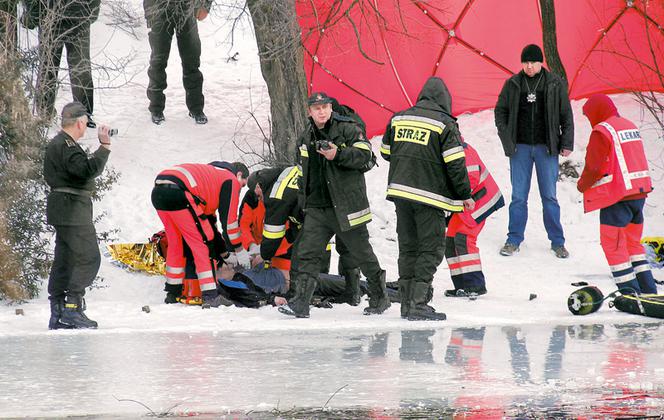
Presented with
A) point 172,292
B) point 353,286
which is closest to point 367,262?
point 353,286

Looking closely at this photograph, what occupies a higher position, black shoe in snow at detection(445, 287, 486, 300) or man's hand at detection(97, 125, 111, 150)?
man's hand at detection(97, 125, 111, 150)

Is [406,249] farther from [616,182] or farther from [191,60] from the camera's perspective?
[191,60]

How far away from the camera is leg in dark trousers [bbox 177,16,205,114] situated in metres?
14.1

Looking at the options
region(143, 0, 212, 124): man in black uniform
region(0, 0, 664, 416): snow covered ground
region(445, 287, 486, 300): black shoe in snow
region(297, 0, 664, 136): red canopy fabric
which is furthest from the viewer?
region(297, 0, 664, 136): red canopy fabric

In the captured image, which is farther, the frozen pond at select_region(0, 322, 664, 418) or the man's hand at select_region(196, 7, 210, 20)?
the man's hand at select_region(196, 7, 210, 20)

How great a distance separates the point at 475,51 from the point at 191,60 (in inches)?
149

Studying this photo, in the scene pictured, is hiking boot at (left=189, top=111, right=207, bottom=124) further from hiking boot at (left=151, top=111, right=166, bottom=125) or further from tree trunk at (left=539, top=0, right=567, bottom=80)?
tree trunk at (left=539, top=0, right=567, bottom=80)

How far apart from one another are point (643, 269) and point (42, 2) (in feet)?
23.5

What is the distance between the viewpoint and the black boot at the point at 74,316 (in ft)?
27.6

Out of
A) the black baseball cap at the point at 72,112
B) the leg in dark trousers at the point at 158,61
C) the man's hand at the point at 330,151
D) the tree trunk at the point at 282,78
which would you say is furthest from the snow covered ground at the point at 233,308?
the black baseball cap at the point at 72,112

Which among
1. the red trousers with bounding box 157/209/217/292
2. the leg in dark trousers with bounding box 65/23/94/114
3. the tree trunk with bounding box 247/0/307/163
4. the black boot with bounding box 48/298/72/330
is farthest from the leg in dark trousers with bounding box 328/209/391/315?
the leg in dark trousers with bounding box 65/23/94/114

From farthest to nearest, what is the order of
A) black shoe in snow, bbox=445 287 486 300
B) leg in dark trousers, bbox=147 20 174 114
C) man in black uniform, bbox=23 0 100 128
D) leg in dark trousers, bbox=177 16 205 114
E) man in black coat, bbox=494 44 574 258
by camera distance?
leg in dark trousers, bbox=177 16 205 114 → leg in dark trousers, bbox=147 20 174 114 → man in black uniform, bbox=23 0 100 128 → man in black coat, bbox=494 44 574 258 → black shoe in snow, bbox=445 287 486 300

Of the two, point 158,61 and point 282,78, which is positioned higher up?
point 158,61

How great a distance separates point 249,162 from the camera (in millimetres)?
14055
